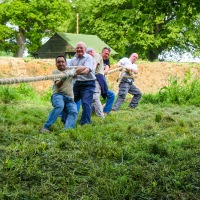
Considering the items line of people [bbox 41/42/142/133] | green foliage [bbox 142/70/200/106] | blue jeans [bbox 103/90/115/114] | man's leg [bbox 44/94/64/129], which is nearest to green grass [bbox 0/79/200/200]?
man's leg [bbox 44/94/64/129]

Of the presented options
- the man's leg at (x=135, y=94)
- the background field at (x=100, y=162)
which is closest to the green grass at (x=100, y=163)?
the background field at (x=100, y=162)

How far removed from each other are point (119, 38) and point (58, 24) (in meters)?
6.49

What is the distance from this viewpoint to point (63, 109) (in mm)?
8180

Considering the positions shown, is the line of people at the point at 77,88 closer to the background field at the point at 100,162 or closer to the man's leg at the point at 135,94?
the background field at the point at 100,162

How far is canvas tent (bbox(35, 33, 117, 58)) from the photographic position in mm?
36719

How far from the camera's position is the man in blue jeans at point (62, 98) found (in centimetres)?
755

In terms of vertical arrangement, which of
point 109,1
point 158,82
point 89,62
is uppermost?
point 109,1

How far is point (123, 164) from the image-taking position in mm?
Result: 5129

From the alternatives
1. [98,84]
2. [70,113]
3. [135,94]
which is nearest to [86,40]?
[135,94]

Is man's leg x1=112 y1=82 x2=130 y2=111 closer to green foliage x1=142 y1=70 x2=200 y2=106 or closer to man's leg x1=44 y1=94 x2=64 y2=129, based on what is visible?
green foliage x1=142 y1=70 x2=200 y2=106

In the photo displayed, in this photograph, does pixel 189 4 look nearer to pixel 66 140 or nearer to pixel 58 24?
pixel 66 140

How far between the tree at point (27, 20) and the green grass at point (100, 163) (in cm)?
3341

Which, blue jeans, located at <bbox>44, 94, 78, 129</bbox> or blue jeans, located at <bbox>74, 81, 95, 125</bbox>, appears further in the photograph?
blue jeans, located at <bbox>74, 81, 95, 125</bbox>

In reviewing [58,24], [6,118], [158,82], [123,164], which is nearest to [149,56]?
[58,24]
